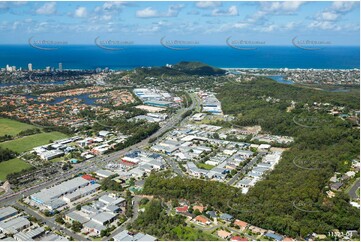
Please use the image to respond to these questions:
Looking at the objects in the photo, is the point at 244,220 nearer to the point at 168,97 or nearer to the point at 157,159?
the point at 157,159

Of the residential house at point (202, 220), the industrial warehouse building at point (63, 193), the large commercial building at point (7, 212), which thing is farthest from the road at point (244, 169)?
the large commercial building at point (7, 212)

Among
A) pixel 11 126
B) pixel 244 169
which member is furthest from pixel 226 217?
pixel 11 126

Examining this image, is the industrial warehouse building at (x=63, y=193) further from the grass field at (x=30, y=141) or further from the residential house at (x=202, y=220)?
the grass field at (x=30, y=141)

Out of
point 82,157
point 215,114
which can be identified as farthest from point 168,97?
point 82,157

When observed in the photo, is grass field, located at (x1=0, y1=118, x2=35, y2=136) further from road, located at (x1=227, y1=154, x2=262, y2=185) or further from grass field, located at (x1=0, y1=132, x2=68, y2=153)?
road, located at (x1=227, y1=154, x2=262, y2=185)

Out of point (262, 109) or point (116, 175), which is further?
point (262, 109)

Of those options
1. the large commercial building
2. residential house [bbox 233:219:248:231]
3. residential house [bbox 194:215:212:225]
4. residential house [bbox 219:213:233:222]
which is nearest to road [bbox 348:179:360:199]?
residential house [bbox 233:219:248:231]

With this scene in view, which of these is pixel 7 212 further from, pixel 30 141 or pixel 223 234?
pixel 30 141
